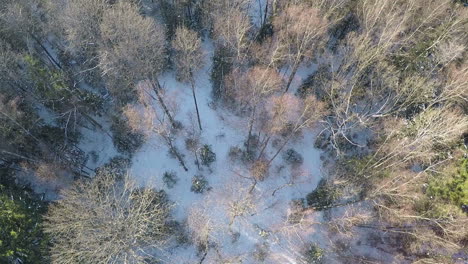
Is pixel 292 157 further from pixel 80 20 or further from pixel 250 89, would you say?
pixel 80 20

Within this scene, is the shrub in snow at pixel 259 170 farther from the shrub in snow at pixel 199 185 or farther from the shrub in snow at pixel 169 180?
the shrub in snow at pixel 169 180

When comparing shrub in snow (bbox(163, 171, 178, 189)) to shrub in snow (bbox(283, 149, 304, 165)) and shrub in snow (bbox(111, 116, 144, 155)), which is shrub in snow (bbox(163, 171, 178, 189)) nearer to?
shrub in snow (bbox(111, 116, 144, 155))

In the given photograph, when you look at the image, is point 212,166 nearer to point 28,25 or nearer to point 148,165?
point 148,165

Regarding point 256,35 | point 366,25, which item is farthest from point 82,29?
point 366,25

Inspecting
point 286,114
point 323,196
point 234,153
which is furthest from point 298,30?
point 323,196

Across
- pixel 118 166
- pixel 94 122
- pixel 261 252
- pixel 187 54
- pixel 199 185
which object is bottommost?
pixel 261 252

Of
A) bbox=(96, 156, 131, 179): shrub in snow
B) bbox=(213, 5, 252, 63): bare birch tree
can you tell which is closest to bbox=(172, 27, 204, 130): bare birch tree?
bbox=(213, 5, 252, 63): bare birch tree
